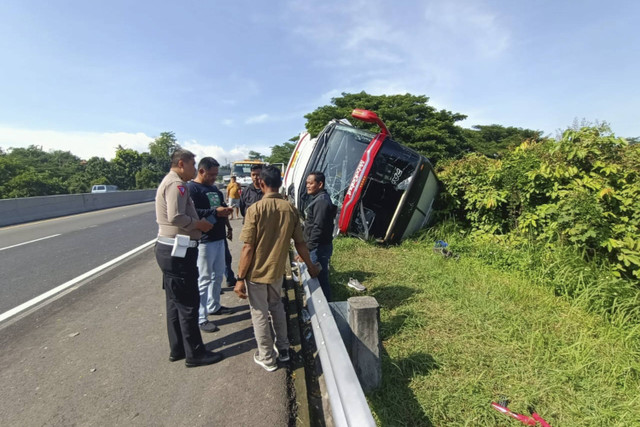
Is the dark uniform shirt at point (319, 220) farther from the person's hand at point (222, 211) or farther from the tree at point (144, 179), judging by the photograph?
the tree at point (144, 179)

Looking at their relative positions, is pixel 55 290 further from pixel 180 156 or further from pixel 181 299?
pixel 180 156

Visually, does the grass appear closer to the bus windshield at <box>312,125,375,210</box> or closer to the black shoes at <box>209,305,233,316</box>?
the black shoes at <box>209,305,233,316</box>

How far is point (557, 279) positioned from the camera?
4.02m

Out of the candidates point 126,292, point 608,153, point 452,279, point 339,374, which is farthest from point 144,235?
point 608,153

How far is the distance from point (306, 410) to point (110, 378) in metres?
1.71

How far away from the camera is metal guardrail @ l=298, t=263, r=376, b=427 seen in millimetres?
1395

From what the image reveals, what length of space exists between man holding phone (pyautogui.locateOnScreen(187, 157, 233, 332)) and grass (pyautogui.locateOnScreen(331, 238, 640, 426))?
164 centimetres

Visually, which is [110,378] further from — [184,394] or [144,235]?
[144,235]

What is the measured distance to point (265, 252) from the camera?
8.87 ft

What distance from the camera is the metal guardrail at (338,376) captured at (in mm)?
1395

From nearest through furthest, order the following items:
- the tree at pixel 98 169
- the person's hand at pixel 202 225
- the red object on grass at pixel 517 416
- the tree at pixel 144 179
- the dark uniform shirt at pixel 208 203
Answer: the red object on grass at pixel 517 416 → the person's hand at pixel 202 225 → the dark uniform shirt at pixel 208 203 → the tree at pixel 98 169 → the tree at pixel 144 179

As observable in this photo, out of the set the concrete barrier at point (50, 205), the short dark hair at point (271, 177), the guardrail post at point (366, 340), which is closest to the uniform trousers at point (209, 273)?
the short dark hair at point (271, 177)

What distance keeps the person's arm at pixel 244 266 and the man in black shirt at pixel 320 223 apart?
117cm

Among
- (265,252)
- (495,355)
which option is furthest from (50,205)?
(495,355)
